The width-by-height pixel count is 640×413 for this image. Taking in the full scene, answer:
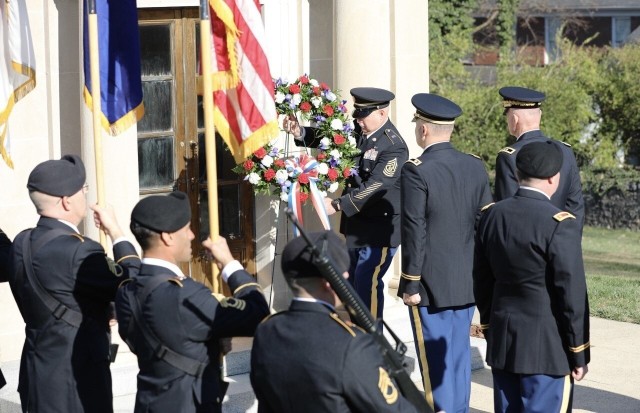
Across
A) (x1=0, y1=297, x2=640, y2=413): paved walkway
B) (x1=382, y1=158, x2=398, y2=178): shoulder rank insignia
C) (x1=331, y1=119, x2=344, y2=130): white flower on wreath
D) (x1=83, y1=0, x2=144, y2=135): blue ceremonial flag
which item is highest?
(x1=83, y1=0, x2=144, y2=135): blue ceremonial flag

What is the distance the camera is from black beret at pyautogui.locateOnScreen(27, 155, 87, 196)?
580 cm

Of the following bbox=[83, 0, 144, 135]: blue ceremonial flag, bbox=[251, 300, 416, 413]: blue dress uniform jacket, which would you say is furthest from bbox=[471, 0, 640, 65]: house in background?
bbox=[251, 300, 416, 413]: blue dress uniform jacket

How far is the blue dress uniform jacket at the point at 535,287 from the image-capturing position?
5789 millimetres

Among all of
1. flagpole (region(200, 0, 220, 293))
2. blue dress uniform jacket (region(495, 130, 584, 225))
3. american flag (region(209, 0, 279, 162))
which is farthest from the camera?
blue dress uniform jacket (region(495, 130, 584, 225))

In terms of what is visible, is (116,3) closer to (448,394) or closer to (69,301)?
(69,301)

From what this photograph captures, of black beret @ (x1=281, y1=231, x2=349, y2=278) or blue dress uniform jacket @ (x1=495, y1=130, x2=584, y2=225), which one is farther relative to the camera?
blue dress uniform jacket @ (x1=495, y1=130, x2=584, y2=225)

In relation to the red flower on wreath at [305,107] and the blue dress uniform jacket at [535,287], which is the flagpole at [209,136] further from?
the red flower on wreath at [305,107]

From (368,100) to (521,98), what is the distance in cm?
146

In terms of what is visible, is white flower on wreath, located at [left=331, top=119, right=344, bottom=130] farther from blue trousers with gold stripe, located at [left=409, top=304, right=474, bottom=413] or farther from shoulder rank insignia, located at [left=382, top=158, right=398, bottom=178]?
blue trousers with gold stripe, located at [left=409, top=304, right=474, bottom=413]

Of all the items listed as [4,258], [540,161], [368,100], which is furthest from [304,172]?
[540,161]

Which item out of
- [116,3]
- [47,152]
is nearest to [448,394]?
[116,3]

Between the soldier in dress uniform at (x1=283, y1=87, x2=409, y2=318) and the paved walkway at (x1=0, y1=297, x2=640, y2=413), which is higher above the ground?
the soldier in dress uniform at (x1=283, y1=87, x2=409, y2=318)

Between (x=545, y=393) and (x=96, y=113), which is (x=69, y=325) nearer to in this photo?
(x=96, y=113)

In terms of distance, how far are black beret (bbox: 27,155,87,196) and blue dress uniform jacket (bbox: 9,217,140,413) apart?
153 mm
